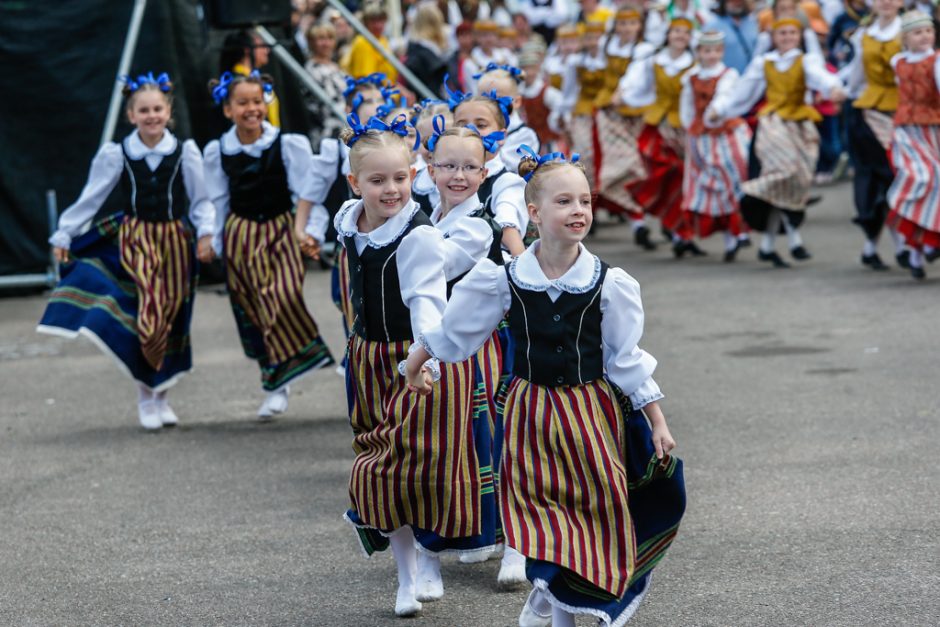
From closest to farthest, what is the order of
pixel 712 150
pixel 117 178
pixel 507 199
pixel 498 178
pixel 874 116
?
pixel 507 199 < pixel 498 178 < pixel 117 178 < pixel 874 116 < pixel 712 150

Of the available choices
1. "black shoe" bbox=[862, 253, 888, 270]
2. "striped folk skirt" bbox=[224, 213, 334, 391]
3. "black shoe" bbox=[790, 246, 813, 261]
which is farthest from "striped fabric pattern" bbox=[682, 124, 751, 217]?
"striped folk skirt" bbox=[224, 213, 334, 391]

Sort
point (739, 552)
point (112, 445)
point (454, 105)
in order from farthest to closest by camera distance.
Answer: point (112, 445)
point (454, 105)
point (739, 552)

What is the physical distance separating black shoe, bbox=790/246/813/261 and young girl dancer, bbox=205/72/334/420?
5291 mm

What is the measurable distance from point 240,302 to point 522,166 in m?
3.39

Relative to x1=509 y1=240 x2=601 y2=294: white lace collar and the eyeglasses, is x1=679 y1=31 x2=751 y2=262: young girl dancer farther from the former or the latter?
x1=509 y1=240 x2=601 y2=294: white lace collar

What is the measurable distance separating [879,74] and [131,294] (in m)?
5.62

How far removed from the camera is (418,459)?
4.72 meters

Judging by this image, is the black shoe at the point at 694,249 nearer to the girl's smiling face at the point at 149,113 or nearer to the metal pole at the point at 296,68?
the metal pole at the point at 296,68

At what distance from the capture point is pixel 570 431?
4172mm

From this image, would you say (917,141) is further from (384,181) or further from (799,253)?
(384,181)

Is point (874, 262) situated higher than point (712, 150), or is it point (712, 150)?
point (712, 150)

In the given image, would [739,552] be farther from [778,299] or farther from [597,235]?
[597,235]

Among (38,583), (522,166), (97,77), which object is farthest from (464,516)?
(97,77)

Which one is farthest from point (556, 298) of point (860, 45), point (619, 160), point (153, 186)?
point (619, 160)
